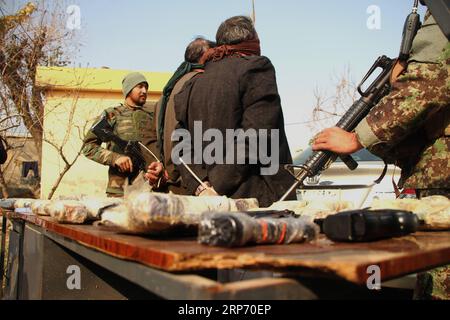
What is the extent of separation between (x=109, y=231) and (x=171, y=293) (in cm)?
57

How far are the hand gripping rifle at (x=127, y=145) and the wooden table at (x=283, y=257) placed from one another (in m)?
2.88

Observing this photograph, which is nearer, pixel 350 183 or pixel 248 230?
pixel 248 230

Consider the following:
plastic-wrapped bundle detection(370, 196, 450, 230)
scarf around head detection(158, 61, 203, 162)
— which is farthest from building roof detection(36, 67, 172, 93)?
plastic-wrapped bundle detection(370, 196, 450, 230)

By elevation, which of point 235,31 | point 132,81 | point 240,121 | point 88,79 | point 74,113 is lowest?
point 240,121

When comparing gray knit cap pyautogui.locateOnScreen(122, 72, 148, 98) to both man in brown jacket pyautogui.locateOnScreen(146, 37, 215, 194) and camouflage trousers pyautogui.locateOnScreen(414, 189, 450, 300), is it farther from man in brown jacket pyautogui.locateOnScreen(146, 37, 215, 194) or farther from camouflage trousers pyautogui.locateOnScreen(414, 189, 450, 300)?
camouflage trousers pyautogui.locateOnScreen(414, 189, 450, 300)

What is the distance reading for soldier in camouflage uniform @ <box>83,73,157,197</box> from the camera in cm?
411

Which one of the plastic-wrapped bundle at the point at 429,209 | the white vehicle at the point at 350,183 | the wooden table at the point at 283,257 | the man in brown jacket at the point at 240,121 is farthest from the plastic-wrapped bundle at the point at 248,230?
the white vehicle at the point at 350,183

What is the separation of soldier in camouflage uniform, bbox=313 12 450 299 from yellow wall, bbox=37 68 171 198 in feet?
23.6

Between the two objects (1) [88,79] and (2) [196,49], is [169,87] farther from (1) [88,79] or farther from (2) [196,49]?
(1) [88,79]

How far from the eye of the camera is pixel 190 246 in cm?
96

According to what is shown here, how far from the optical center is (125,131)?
4.18 m

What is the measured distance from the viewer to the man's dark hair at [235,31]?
2.55 meters

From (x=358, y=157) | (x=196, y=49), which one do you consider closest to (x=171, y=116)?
(x=196, y=49)

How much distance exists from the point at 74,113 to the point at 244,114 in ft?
23.2
